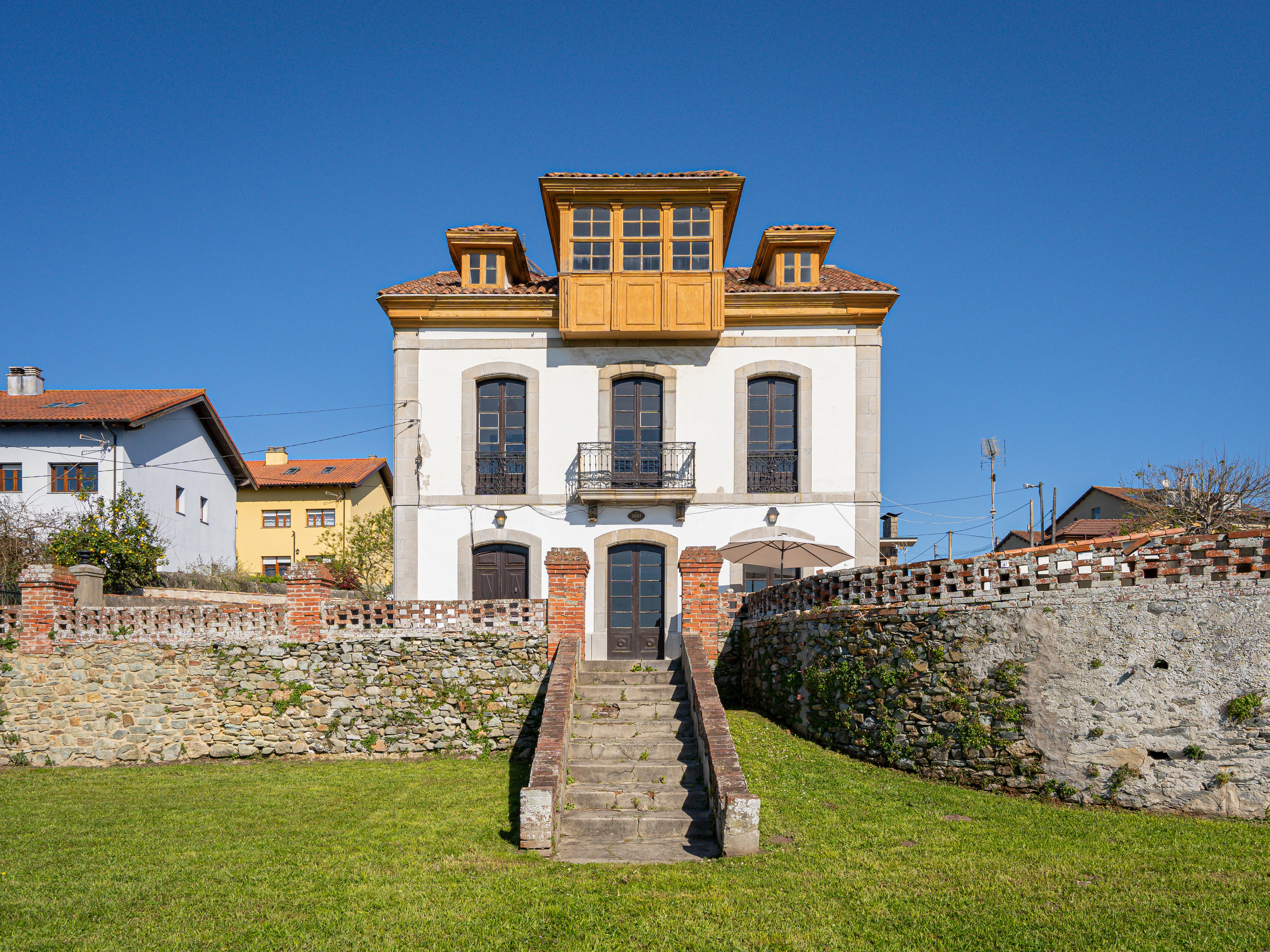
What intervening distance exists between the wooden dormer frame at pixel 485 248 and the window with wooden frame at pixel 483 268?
21 mm

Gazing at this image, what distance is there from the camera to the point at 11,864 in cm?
808

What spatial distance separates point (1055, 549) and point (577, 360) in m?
10.1

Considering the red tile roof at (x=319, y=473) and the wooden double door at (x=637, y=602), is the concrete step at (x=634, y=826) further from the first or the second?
the red tile roof at (x=319, y=473)

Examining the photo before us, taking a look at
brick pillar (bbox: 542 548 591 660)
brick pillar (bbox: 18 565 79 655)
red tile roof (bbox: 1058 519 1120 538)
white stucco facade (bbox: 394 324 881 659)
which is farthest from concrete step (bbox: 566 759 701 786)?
red tile roof (bbox: 1058 519 1120 538)

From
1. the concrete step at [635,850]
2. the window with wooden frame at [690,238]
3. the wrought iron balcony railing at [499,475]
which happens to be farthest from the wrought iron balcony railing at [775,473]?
the concrete step at [635,850]

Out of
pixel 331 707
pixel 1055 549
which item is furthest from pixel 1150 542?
pixel 331 707

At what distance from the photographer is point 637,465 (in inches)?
674

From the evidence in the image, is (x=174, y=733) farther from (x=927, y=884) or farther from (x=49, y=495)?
(x=49, y=495)

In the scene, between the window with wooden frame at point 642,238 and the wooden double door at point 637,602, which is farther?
the window with wooden frame at point 642,238

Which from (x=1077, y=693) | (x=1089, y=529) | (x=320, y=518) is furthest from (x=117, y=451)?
(x=1089, y=529)

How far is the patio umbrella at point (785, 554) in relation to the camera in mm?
15180

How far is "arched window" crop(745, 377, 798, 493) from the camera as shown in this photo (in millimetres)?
17094

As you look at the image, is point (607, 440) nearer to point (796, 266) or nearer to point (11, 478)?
point (796, 266)

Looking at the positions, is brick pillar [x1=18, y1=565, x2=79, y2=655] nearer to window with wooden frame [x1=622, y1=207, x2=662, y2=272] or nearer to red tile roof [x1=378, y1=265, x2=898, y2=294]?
red tile roof [x1=378, y1=265, x2=898, y2=294]
